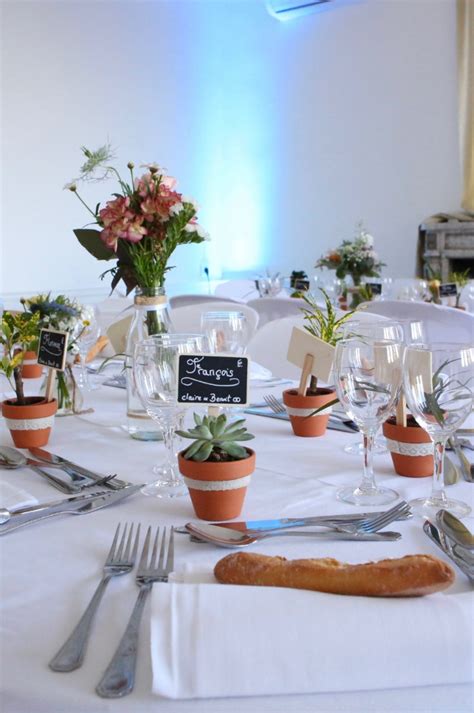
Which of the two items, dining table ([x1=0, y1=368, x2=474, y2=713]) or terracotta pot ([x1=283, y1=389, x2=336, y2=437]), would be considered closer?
dining table ([x1=0, y1=368, x2=474, y2=713])

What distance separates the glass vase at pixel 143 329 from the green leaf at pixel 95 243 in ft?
0.31

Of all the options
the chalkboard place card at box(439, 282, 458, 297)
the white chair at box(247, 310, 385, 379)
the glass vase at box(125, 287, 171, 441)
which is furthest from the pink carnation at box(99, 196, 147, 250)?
the chalkboard place card at box(439, 282, 458, 297)

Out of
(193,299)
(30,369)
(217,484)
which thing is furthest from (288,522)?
(193,299)

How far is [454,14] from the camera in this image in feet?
21.5

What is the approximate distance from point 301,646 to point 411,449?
0.56m

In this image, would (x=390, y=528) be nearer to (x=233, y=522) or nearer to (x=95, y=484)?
(x=233, y=522)

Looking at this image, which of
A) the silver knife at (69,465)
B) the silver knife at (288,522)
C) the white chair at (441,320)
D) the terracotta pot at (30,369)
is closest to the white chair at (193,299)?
the white chair at (441,320)

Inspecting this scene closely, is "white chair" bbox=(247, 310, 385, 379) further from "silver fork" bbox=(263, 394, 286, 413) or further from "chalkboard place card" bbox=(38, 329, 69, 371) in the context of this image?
"chalkboard place card" bbox=(38, 329, 69, 371)

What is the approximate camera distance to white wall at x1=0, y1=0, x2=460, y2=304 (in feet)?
16.3

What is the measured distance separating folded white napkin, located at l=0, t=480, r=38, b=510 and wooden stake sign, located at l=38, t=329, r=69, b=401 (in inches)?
14.0

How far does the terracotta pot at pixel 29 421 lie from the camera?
125cm

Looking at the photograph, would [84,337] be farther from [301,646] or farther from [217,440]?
[301,646]

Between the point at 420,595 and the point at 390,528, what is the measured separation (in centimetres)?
25

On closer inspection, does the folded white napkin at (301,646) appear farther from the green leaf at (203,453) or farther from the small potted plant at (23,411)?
the small potted plant at (23,411)
